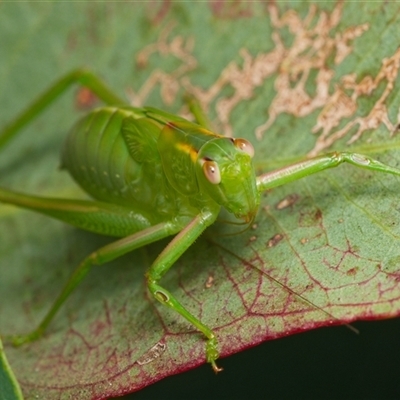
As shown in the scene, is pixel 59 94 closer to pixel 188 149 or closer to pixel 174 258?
pixel 188 149

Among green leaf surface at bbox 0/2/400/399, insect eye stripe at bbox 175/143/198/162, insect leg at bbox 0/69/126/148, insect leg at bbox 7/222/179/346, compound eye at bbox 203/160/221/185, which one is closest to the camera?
green leaf surface at bbox 0/2/400/399

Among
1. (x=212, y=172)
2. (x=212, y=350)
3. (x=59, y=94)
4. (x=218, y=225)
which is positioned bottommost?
(x=212, y=350)

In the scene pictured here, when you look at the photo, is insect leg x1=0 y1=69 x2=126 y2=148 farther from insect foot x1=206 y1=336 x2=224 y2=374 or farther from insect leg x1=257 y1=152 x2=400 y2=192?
insect foot x1=206 y1=336 x2=224 y2=374

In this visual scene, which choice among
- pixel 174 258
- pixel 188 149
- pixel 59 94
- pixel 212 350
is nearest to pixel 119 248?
pixel 174 258

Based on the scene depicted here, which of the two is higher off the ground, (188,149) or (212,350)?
(188,149)

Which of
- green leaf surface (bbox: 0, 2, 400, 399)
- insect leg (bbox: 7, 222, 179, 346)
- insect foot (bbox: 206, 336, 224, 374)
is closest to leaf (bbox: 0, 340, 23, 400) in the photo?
green leaf surface (bbox: 0, 2, 400, 399)

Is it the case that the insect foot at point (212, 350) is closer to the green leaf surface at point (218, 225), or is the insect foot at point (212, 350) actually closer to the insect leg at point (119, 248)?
the green leaf surface at point (218, 225)
